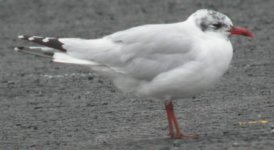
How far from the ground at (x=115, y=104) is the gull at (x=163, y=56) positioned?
0.44 meters

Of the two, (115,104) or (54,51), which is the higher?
(54,51)

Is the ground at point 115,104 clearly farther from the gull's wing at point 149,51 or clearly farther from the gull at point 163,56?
the gull's wing at point 149,51

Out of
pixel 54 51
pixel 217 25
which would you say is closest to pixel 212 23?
pixel 217 25

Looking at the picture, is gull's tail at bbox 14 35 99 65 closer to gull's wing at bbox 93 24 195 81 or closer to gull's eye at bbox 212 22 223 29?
gull's wing at bbox 93 24 195 81

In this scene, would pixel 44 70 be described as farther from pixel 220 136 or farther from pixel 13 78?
pixel 220 136

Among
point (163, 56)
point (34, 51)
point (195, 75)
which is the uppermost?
point (34, 51)

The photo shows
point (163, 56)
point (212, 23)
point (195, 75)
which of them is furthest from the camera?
point (212, 23)

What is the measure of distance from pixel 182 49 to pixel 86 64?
85 centimetres

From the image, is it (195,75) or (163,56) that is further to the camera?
(163,56)

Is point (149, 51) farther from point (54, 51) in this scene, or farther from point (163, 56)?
point (54, 51)

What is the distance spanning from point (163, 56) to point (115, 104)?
185 cm

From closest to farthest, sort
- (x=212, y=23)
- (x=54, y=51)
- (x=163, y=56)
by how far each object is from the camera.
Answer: (x=163, y=56)
(x=212, y=23)
(x=54, y=51)

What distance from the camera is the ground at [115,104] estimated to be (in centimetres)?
770

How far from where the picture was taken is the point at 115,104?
30.9ft
